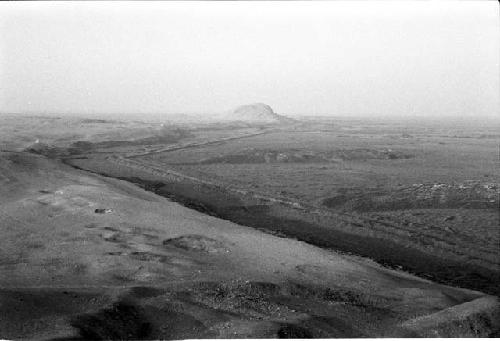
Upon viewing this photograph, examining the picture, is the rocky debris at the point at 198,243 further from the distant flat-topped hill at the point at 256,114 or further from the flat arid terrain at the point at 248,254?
the distant flat-topped hill at the point at 256,114

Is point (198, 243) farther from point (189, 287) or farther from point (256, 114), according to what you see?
point (256, 114)

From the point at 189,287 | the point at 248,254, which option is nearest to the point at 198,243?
the point at 248,254

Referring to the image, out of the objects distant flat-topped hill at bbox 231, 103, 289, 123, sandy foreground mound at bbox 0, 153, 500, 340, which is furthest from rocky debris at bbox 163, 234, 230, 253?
distant flat-topped hill at bbox 231, 103, 289, 123

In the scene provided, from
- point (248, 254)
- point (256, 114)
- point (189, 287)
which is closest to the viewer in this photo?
point (189, 287)

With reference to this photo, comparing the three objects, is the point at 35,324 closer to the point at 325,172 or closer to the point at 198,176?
the point at 198,176

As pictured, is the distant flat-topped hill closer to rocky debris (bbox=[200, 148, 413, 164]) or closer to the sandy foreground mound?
rocky debris (bbox=[200, 148, 413, 164])

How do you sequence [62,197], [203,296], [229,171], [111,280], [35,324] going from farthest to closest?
[229,171] < [62,197] < [111,280] < [203,296] < [35,324]

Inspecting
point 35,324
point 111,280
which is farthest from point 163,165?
point 35,324
